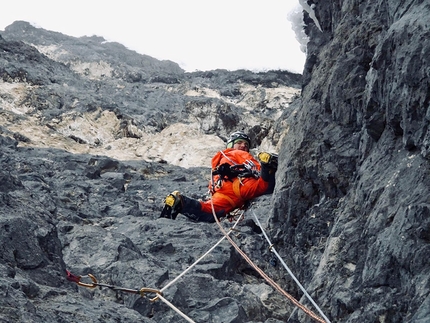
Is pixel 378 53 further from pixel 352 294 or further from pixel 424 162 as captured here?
pixel 352 294

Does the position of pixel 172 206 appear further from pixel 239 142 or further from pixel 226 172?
pixel 239 142

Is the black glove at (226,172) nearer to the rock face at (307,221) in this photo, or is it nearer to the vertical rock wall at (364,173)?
the rock face at (307,221)

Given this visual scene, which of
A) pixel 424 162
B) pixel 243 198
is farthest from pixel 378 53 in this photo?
pixel 243 198

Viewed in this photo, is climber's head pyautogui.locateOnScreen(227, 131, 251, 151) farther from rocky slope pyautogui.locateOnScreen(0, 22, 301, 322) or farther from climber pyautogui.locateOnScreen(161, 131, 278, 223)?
rocky slope pyautogui.locateOnScreen(0, 22, 301, 322)

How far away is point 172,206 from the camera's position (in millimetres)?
7590

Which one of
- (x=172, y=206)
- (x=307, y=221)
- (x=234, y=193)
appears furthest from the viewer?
(x=234, y=193)

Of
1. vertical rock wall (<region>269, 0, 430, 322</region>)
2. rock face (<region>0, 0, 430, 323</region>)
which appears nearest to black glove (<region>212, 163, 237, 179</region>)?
rock face (<region>0, 0, 430, 323</region>)

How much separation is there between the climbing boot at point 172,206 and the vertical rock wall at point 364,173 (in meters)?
2.14

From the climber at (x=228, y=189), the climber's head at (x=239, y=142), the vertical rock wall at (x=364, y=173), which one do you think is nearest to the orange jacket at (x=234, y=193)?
the climber at (x=228, y=189)

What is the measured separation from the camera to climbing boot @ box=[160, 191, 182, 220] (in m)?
7.59

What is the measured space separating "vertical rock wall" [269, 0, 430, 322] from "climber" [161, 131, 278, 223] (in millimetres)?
1965

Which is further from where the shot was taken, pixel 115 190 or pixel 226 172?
pixel 115 190

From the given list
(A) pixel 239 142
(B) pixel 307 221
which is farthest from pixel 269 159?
(B) pixel 307 221

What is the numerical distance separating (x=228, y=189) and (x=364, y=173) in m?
4.16
